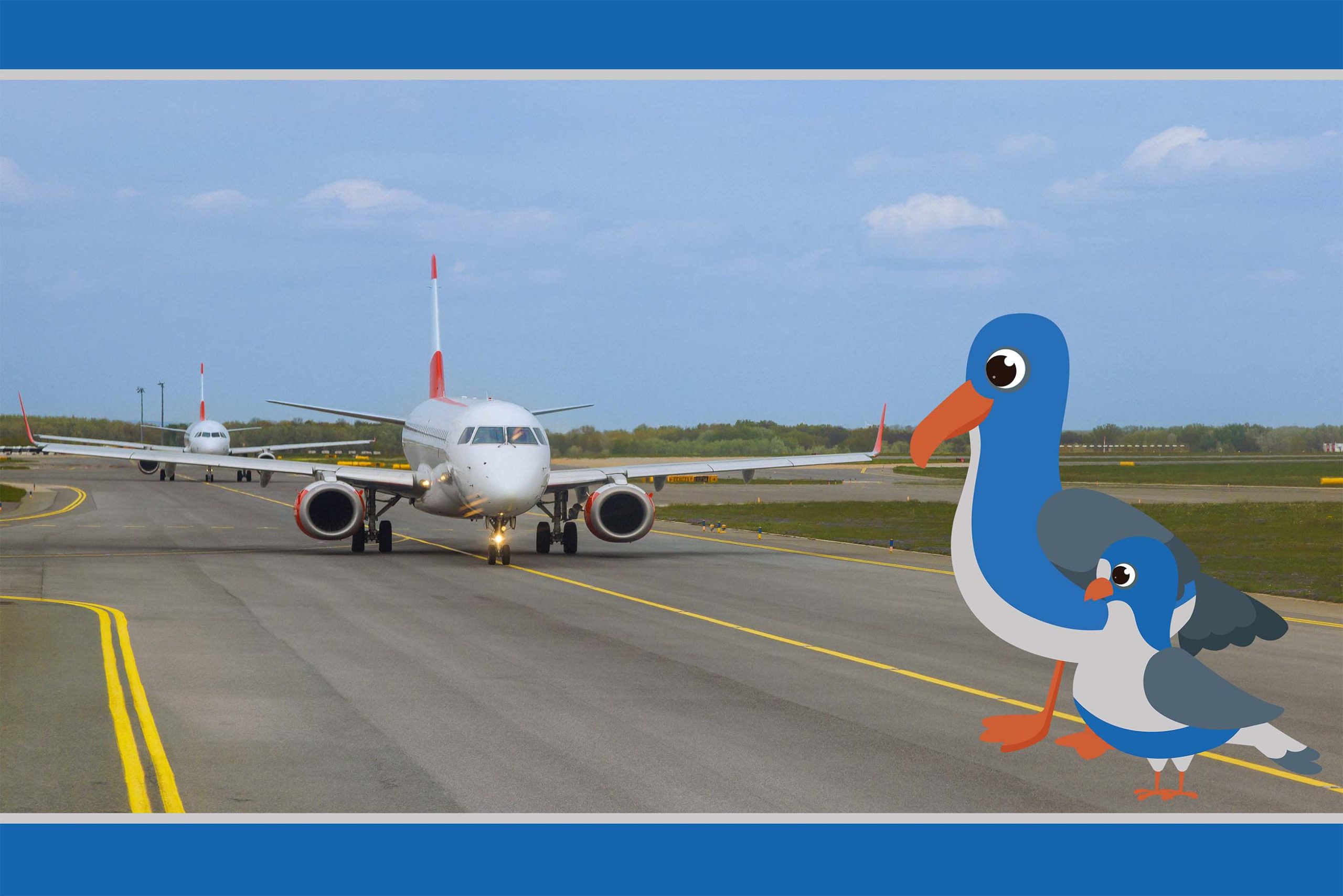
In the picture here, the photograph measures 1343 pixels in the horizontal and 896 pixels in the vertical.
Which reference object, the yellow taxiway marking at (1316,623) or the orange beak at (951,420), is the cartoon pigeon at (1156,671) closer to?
the orange beak at (951,420)

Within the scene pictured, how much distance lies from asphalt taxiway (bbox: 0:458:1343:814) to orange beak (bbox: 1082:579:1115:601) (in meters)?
3.11

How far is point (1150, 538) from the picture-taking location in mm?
6211

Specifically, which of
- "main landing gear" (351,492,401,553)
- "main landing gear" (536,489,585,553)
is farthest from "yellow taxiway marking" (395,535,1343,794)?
"main landing gear" (351,492,401,553)

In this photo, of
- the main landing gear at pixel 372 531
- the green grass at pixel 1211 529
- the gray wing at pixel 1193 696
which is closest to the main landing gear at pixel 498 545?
the main landing gear at pixel 372 531

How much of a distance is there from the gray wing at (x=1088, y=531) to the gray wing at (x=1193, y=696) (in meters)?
0.38

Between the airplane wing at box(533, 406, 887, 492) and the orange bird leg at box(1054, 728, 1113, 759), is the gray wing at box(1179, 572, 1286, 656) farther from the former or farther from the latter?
the airplane wing at box(533, 406, 887, 492)

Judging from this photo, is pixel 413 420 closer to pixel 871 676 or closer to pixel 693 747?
pixel 871 676

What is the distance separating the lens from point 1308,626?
742 inches

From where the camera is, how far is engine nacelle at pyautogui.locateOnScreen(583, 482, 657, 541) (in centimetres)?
2903

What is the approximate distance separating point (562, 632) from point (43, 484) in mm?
65494

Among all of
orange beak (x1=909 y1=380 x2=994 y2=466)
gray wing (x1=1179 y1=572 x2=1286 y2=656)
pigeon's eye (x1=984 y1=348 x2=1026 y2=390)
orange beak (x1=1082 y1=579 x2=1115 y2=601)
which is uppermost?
pigeon's eye (x1=984 y1=348 x2=1026 y2=390)

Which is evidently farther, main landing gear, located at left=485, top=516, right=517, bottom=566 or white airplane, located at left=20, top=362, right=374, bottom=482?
white airplane, located at left=20, top=362, right=374, bottom=482

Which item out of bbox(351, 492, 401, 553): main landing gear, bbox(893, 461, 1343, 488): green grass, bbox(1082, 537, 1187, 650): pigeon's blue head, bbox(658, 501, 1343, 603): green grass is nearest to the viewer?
bbox(1082, 537, 1187, 650): pigeon's blue head

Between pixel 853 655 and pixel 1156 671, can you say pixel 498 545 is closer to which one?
pixel 853 655
